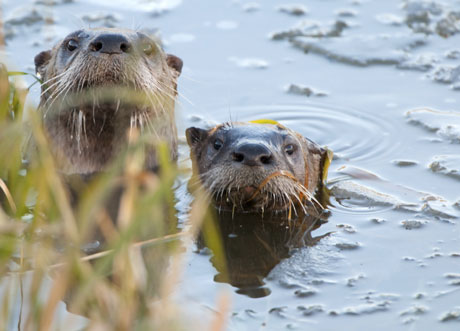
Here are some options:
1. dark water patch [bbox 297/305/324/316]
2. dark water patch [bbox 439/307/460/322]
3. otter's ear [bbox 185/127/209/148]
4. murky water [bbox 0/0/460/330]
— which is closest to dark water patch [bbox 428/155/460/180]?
murky water [bbox 0/0/460/330]

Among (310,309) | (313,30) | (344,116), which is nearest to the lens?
(310,309)

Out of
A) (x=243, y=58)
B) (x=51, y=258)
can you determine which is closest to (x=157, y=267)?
(x=51, y=258)

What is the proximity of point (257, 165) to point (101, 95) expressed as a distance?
101cm

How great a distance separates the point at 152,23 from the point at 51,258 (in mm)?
4132

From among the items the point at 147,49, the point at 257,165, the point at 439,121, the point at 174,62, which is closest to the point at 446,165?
the point at 439,121

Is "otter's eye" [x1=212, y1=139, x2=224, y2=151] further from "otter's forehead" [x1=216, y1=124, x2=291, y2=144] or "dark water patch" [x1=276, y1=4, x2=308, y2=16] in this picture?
"dark water patch" [x1=276, y1=4, x2=308, y2=16]

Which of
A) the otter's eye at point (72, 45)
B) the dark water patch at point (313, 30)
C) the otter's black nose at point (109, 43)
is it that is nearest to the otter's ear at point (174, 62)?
the otter's eye at point (72, 45)

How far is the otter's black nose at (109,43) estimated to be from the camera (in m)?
5.07

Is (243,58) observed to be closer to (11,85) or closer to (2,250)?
(11,85)

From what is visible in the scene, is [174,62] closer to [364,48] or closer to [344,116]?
[344,116]

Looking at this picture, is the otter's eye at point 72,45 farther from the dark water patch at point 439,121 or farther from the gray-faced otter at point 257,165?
the dark water patch at point 439,121

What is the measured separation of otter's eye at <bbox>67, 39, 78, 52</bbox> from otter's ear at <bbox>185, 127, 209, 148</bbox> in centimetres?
80

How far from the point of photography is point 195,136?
5.59 m

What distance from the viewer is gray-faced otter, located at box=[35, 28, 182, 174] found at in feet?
16.8
